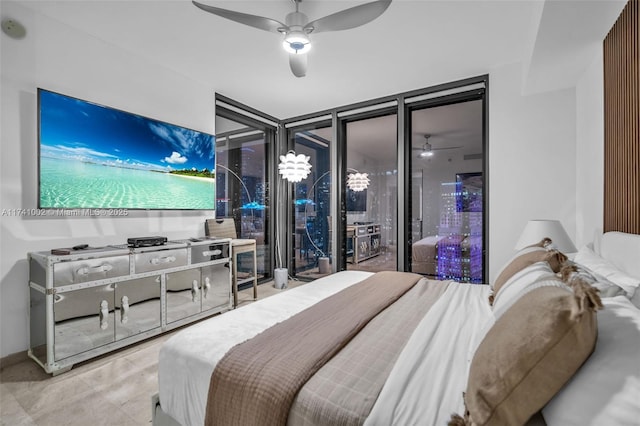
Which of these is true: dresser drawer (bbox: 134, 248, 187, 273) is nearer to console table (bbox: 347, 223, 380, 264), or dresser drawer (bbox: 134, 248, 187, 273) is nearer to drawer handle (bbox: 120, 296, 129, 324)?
drawer handle (bbox: 120, 296, 129, 324)

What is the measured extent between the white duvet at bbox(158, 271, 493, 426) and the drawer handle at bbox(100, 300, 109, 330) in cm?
139

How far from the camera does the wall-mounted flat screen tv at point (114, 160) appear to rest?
2.36 m

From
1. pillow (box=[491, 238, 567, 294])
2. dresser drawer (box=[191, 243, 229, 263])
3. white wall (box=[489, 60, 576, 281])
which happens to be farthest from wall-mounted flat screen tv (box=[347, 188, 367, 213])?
pillow (box=[491, 238, 567, 294])

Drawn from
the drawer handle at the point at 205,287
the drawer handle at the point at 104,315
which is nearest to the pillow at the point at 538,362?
the drawer handle at the point at 104,315

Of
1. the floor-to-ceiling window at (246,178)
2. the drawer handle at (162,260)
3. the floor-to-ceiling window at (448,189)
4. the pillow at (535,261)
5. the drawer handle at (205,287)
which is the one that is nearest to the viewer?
the pillow at (535,261)

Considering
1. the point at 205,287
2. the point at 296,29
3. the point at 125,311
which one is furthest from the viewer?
the point at 205,287

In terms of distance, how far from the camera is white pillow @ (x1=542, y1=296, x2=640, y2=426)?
0.62 meters

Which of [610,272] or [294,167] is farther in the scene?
[294,167]

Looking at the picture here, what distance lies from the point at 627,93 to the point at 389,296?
5.91 ft

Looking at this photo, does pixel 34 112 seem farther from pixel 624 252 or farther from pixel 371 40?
pixel 624 252

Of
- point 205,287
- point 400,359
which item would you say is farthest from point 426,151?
point 400,359

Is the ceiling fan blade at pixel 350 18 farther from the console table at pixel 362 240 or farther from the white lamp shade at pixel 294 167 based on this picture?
the console table at pixel 362 240

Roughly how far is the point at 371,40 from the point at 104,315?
10.6 feet

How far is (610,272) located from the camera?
131 cm
